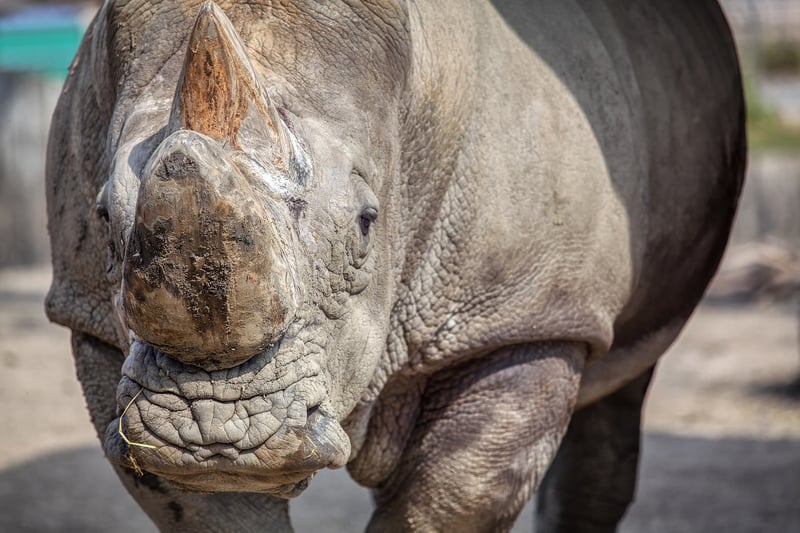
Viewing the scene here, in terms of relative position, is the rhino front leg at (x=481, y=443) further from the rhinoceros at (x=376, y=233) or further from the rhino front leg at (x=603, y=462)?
the rhino front leg at (x=603, y=462)

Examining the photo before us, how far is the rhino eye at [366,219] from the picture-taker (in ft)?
8.93

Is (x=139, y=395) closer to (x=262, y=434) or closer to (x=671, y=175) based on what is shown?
(x=262, y=434)

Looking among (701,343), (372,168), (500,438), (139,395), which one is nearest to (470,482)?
(500,438)

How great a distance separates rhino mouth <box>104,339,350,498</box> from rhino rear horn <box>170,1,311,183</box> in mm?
376

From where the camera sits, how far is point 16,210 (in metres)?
11.4

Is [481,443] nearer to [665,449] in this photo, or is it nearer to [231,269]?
[231,269]

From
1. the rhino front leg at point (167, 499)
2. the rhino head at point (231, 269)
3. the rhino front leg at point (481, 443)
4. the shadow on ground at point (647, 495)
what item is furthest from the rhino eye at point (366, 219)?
the shadow on ground at point (647, 495)

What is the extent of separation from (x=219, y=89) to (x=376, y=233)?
0.57 meters

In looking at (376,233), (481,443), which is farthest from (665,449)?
(376,233)

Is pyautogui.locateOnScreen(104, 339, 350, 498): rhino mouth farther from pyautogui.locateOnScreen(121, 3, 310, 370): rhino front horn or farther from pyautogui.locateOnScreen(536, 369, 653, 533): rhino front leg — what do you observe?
pyautogui.locateOnScreen(536, 369, 653, 533): rhino front leg

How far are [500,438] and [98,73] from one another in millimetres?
1222

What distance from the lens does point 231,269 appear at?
2.32 meters

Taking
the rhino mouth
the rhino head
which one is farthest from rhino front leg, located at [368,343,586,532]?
the rhino mouth

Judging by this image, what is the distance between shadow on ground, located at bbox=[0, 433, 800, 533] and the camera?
5598mm
